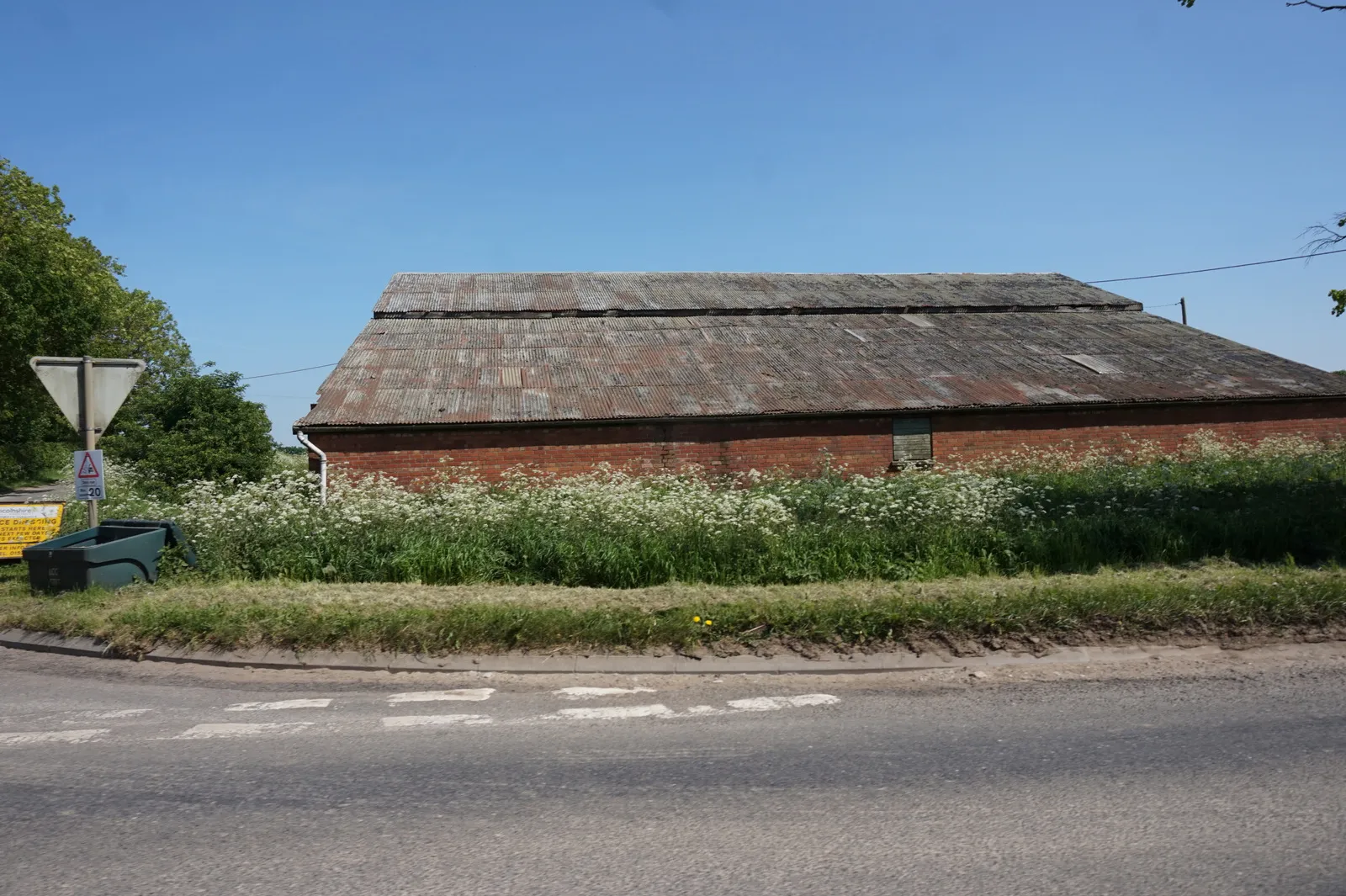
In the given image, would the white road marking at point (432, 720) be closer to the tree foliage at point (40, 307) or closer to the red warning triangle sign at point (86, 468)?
the red warning triangle sign at point (86, 468)

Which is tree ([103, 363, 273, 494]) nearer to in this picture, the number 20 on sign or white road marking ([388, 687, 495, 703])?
the number 20 on sign

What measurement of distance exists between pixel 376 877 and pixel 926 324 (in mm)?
23717

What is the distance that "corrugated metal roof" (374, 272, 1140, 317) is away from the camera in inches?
982

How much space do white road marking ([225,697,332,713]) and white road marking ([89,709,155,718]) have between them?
1.84ft

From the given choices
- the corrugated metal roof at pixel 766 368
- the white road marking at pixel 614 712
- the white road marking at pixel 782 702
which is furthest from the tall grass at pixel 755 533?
the corrugated metal roof at pixel 766 368

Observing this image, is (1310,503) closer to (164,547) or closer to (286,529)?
(286,529)

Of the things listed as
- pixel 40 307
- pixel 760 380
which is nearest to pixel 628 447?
pixel 760 380

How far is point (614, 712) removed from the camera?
5973 mm

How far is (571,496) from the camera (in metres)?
12.4

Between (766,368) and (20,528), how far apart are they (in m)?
14.7

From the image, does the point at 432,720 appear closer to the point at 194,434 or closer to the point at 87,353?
the point at 194,434

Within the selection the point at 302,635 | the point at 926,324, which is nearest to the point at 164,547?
the point at 302,635

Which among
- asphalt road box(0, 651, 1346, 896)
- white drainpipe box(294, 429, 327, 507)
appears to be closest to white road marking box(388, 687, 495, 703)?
asphalt road box(0, 651, 1346, 896)

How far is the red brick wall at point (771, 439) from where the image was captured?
17484mm
